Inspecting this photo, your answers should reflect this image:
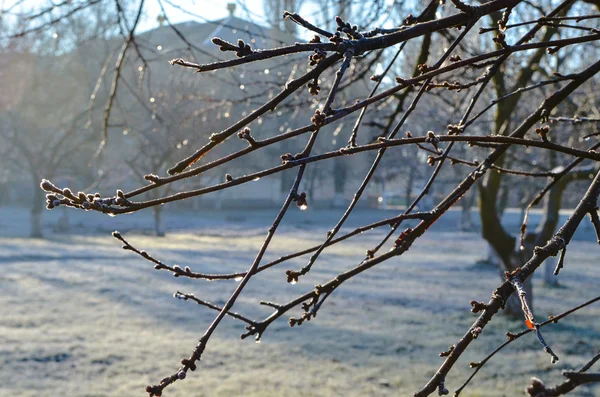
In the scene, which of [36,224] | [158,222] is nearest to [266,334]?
[36,224]

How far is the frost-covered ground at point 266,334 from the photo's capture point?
24.6 feet

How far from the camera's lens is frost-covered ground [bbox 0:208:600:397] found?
7492 millimetres

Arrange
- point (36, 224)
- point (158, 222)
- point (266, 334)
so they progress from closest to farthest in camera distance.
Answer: point (266, 334) → point (36, 224) → point (158, 222)

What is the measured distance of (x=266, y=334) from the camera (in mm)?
9953

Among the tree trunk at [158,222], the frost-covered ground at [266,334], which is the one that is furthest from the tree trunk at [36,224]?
the frost-covered ground at [266,334]

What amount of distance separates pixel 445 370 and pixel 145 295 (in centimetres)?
1216

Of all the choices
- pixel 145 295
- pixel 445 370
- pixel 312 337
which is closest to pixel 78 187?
pixel 145 295

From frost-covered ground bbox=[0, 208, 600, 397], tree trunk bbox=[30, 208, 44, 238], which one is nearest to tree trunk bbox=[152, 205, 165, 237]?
tree trunk bbox=[30, 208, 44, 238]

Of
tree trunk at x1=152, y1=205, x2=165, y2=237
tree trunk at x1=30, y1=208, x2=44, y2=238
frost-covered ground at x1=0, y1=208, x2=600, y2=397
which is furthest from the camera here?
tree trunk at x1=152, y1=205, x2=165, y2=237

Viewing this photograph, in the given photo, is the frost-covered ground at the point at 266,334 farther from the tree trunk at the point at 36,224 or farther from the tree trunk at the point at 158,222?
the tree trunk at the point at 158,222

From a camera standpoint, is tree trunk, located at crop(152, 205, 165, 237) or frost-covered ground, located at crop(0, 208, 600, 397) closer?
frost-covered ground, located at crop(0, 208, 600, 397)

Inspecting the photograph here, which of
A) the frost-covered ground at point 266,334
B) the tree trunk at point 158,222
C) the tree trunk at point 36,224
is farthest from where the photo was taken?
the tree trunk at point 158,222

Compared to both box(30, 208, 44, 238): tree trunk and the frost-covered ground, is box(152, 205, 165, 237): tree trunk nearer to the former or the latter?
box(30, 208, 44, 238): tree trunk

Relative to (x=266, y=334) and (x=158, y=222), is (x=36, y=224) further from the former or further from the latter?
(x=266, y=334)
